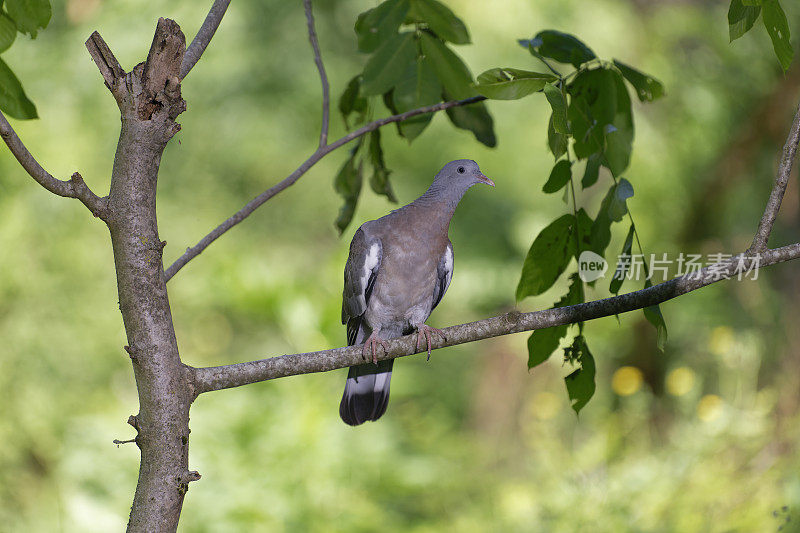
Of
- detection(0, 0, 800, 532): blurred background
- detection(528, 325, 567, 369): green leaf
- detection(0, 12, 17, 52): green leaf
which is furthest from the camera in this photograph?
detection(0, 0, 800, 532): blurred background

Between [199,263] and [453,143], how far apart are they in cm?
167

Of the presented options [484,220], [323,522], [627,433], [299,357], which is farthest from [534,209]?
[299,357]

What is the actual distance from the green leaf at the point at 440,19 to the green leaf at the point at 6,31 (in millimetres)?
707

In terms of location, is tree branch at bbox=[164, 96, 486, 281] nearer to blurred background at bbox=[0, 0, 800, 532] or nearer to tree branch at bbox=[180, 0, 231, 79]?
tree branch at bbox=[180, 0, 231, 79]

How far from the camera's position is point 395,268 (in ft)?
5.98

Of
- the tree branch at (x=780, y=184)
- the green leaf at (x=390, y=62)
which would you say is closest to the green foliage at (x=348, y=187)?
the green leaf at (x=390, y=62)

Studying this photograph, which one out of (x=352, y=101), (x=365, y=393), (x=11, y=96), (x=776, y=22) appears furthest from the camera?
(x=365, y=393)

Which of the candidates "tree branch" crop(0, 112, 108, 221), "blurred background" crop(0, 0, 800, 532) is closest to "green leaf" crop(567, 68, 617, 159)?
"tree branch" crop(0, 112, 108, 221)

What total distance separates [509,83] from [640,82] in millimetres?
Result: 475

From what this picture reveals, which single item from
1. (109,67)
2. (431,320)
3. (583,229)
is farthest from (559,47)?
(431,320)

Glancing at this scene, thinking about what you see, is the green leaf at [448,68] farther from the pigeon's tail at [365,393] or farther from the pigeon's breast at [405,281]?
the pigeon's tail at [365,393]

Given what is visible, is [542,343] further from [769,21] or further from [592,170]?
[769,21]

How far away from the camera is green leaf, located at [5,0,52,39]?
3.65 ft

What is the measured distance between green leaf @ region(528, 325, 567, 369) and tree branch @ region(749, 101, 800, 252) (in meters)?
0.35
